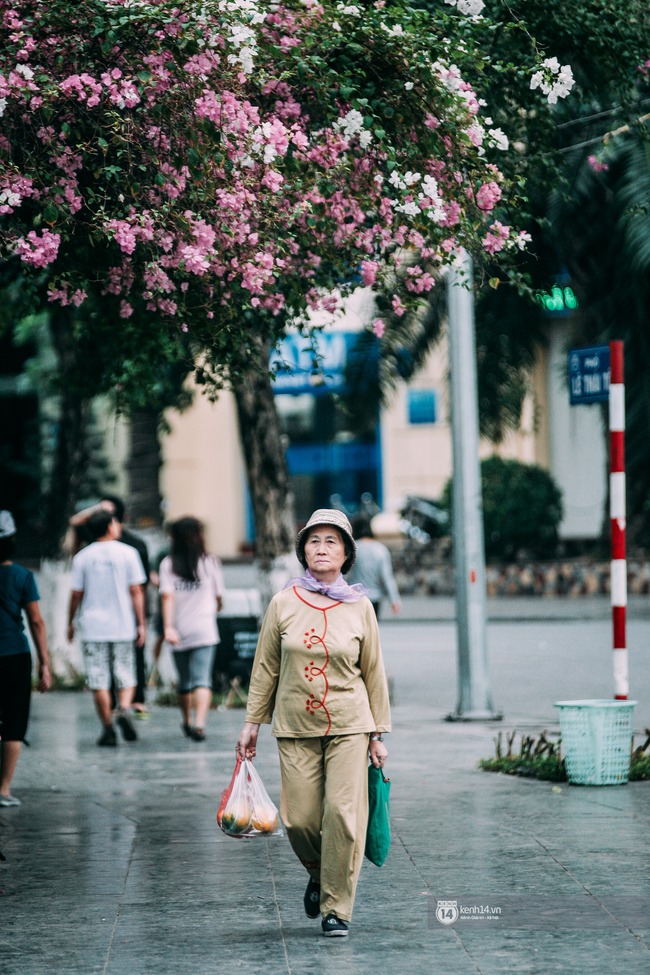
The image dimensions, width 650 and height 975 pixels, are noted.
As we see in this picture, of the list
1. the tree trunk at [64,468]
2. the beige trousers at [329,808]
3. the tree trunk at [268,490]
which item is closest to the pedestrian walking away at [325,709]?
the beige trousers at [329,808]

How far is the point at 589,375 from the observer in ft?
31.3

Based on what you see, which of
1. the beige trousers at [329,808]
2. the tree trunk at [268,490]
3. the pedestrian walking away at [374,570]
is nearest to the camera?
the beige trousers at [329,808]

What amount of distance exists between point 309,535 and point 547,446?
29.4 m

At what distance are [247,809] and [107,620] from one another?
18.7 feet

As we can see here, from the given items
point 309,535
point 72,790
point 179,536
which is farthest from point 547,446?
point 309,535

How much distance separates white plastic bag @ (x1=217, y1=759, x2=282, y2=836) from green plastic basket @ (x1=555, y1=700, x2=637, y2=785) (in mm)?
3250

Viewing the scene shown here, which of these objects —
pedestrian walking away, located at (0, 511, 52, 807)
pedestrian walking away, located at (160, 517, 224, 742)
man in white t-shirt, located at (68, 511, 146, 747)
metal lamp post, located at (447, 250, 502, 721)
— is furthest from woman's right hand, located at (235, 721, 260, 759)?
metal lamp post, located at (447, 250, 502, 721)

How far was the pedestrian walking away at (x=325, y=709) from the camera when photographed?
18.4ft

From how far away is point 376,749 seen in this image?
5.75m

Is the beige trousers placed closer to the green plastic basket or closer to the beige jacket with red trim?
the beige jacket with red trim

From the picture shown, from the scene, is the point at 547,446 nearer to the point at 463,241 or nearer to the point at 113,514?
the point at 113,514

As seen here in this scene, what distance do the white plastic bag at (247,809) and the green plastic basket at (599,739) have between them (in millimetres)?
3250

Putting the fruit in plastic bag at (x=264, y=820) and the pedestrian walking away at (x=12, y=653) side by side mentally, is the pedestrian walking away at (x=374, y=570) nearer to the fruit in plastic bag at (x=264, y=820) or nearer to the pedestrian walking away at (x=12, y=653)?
the pedestrian walking away at (x=12, y=653)

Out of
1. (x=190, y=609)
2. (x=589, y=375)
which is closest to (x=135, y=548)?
(x=190, y=609)
